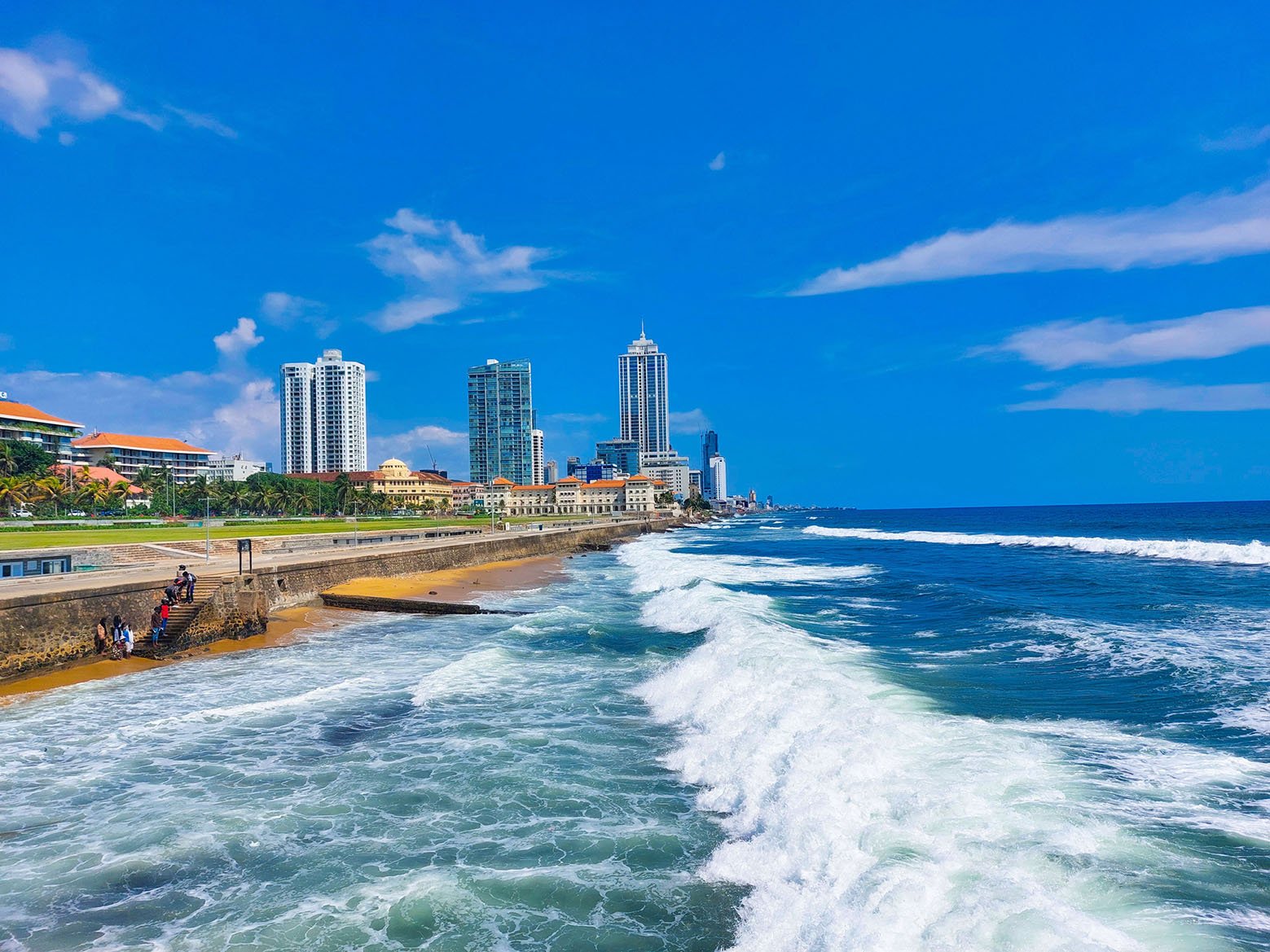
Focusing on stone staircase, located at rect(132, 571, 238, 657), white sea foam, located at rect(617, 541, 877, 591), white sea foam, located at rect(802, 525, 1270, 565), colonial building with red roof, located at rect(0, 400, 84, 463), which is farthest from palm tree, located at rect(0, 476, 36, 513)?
white sea foam, located at rect(802, 525, 1270, 565)

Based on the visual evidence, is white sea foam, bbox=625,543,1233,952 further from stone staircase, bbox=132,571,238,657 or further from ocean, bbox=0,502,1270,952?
stone staircase, bbox=132,571,238,657

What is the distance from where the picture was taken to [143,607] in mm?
20078

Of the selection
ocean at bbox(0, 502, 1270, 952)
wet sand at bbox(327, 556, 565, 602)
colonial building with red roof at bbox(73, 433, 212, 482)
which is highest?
colonial building with red roof at bbox(73, 433, 212, 482)

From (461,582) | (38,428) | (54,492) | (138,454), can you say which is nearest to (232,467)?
(138,454)

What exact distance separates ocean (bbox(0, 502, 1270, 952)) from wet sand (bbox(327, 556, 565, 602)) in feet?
36.4

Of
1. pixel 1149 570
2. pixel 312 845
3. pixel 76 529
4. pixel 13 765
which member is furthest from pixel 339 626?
pixel 76 529

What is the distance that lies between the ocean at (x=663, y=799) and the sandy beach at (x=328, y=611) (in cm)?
138

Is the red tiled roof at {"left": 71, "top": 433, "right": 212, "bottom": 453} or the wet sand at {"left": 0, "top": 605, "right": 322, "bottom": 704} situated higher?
the red tiled roof at {"left": 71, "top": 433, "right": 212, "bottom": 453}

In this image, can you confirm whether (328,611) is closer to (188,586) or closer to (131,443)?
(188,586)

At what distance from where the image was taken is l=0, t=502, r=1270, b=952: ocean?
625cm

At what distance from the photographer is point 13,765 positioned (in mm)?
10648

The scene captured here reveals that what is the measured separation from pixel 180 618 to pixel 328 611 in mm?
7357

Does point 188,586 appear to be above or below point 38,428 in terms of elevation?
below

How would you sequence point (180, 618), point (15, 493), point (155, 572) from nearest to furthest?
point (180, 618)
point (155, 572)
point (15, 493)
